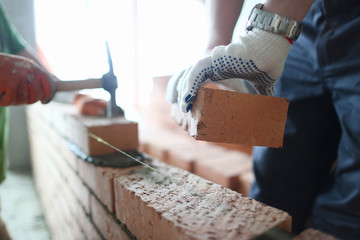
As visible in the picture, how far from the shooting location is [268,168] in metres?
1.23

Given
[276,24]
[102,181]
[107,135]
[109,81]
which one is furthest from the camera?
[109,81]

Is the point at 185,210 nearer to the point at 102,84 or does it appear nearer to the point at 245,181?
the point at 102,84

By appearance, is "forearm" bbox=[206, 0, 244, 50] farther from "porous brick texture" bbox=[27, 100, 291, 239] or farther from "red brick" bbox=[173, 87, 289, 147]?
"porous brick texture" bbox=[27, 100, 291, 239]

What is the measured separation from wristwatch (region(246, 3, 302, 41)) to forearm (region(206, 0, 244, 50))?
27 cm

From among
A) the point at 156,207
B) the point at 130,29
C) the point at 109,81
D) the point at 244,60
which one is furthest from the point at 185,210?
the point at 130,29

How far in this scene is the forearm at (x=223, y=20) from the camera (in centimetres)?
93

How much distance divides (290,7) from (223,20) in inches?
13.2

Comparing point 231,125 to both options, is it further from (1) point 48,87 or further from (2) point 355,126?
(1) point 48,87

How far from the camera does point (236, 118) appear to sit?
2.21 ft

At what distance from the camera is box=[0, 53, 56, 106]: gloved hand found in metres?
0.90

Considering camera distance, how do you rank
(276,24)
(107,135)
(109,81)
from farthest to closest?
(109,81) → (107,135) → (276,24)

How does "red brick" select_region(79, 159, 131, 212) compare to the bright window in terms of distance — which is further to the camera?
the bright window

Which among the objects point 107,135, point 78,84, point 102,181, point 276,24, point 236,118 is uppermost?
point 276,24

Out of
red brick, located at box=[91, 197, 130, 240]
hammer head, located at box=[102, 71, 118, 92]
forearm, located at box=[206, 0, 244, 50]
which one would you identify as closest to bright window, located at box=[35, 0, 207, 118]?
hammer head, located at box=[102, 71, 118, 92]
